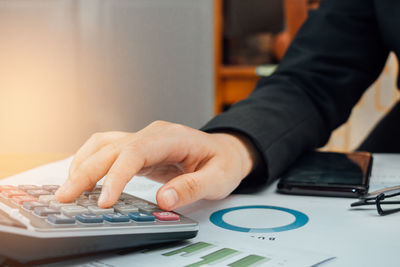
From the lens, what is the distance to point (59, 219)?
24cm

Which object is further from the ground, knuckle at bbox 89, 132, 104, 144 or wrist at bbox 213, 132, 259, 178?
knuckle at bbox 89, 132, 104, 144

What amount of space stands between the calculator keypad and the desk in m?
0.16

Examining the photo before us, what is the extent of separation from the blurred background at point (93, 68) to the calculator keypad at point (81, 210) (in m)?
0.10

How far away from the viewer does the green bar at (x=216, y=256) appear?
247 millimetres

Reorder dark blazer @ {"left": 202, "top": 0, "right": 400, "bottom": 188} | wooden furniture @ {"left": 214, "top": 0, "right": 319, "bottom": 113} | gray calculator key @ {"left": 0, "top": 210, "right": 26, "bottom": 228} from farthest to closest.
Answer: wooden furniture @ {"left": 214, "top": 0, "right": 319, "bottom": 113}, dark blazer @ {"left": 202, "top": 0, "right": 400, "bottom": 188}, gray calculator key @ {"left": 0, "top": 210, "right": 26, "bottom": 228}

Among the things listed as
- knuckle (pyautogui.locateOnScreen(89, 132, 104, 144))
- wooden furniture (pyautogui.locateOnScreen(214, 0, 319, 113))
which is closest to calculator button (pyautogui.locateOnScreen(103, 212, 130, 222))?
knuckle (pyautogui.locateOnScreen(89, 132, 104, 144))

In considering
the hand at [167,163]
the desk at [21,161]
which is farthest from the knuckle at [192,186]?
the desk at [21,161]

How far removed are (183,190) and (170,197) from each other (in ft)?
0.05

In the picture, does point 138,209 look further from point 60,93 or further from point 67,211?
point 60,93

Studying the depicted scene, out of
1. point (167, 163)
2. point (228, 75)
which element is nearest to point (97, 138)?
point (167, 163)

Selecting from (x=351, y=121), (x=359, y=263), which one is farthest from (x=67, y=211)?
(x=351, y=121)

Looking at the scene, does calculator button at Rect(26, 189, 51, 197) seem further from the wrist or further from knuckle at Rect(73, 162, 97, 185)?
the wrist

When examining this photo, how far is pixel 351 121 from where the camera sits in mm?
1491

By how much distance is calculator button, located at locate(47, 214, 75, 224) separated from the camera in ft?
0.78
